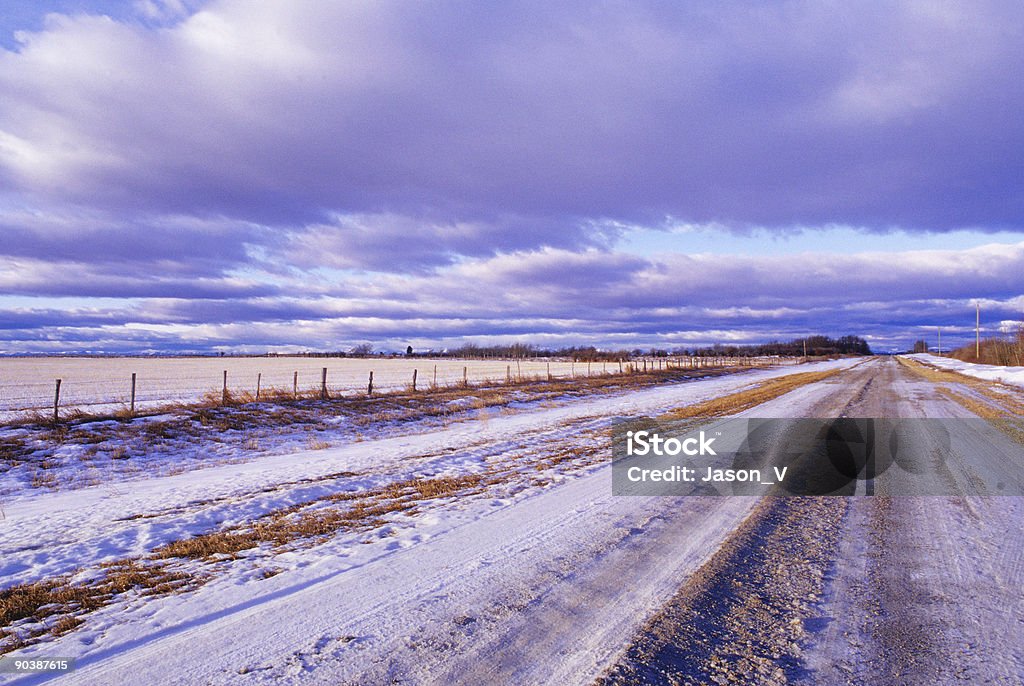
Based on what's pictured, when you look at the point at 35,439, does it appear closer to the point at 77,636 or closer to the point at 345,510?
the point at 345,510

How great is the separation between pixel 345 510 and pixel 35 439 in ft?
34.9

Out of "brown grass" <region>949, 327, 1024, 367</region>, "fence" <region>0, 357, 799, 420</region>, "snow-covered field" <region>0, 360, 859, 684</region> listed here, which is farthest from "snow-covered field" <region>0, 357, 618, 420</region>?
"brown grass" <region>949, 327, 1024, 367</region>

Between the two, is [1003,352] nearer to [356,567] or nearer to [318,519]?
[318,519]

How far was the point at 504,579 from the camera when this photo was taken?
4.92 meters

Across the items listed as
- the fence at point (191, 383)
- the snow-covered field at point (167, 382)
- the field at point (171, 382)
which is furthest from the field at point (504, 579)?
the snow-covered field at point (167, 382)

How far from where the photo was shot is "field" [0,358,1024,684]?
3.57 metres

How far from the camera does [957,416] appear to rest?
627 inches

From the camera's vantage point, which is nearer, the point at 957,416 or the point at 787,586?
the point at 787,586

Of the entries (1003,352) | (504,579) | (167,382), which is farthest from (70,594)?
(1003,352)

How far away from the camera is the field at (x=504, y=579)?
11.7 feet

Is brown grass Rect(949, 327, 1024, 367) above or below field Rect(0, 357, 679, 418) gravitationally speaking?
above

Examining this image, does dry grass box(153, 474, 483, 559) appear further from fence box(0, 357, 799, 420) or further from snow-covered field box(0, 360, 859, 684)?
fence box(0, 357, 799, 420)

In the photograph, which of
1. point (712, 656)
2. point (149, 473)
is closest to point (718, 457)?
point (712, 656)

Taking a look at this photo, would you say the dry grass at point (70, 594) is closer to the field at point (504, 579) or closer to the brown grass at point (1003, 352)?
the field at point (504, 579)
